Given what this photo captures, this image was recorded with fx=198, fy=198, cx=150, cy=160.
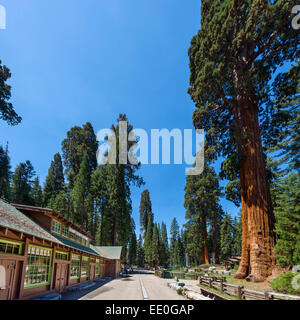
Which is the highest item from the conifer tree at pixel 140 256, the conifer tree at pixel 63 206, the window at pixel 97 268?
the conifer tree at pixel 63 206

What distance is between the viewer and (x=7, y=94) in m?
21.8

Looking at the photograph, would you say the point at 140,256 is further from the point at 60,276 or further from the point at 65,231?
the point at 60,276

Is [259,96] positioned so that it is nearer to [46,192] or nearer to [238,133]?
[238,133]

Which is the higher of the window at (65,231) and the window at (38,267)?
the window at (65,231)

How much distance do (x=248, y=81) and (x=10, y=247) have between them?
51.9ft

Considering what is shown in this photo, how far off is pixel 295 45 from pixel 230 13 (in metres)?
4.32

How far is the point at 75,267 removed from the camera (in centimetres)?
1827

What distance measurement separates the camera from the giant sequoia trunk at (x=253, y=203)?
11.2 m

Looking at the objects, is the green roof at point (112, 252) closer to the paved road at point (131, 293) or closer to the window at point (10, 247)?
the paved road at point (131, 293)

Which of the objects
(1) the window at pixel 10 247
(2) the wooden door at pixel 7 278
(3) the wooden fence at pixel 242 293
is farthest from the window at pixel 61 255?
(3) the wooden fence at pixel 242 293

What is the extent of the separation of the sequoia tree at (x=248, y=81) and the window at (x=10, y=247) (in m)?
12.6

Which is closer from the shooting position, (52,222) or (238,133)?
(238,133)
